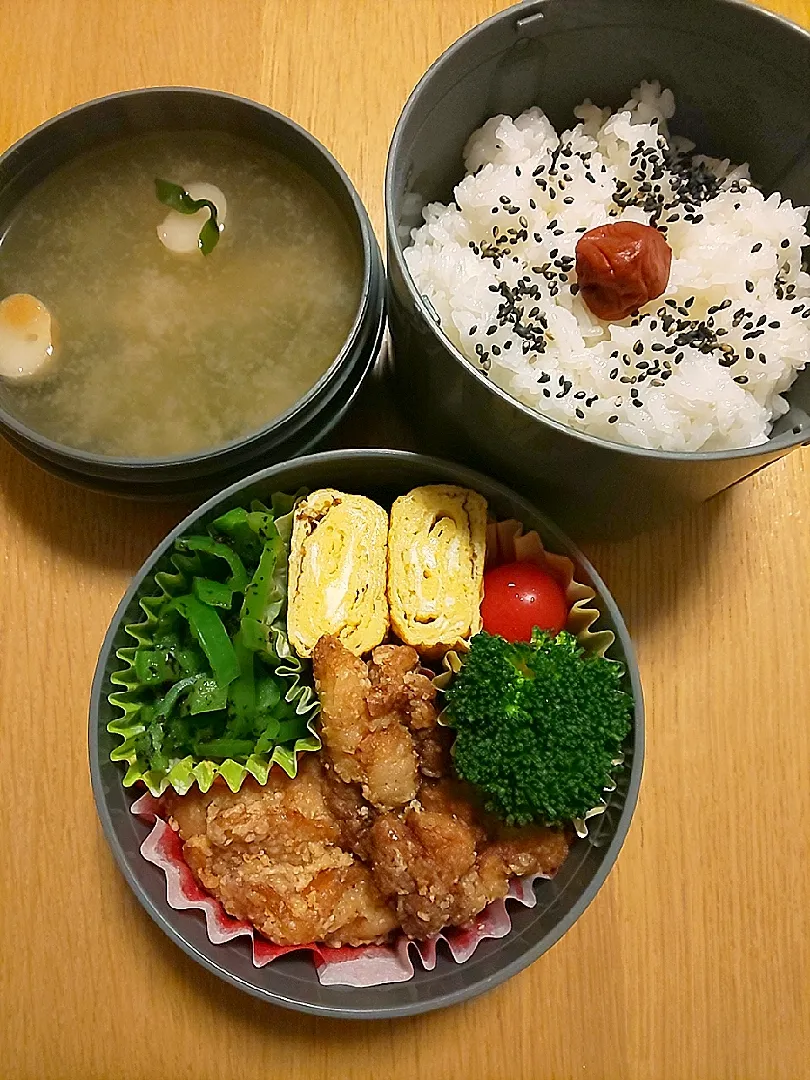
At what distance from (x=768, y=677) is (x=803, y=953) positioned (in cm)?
57

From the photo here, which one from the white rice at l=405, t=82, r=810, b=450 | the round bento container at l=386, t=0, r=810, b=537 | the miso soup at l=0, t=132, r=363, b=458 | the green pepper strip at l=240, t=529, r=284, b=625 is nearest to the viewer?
the round bento container at l=386, t=0, r=810, b=537

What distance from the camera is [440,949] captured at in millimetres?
1734

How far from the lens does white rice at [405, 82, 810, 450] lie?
164 centimetres

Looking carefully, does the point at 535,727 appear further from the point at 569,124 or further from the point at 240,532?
the point at 569,124

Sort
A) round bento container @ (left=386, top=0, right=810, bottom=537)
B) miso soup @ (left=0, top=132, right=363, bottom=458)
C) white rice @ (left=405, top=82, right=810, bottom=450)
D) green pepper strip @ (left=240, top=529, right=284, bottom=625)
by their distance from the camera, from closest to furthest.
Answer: round bento container @ (left=386, top=0, right=810, bottom=537) → white rice @ (left=405, top=82, right=810, bottom=450) → green pepper strip @ (left=240, top=529, right=284, bottom=625) → miso soup @ (left=0, top=132, right=363, bottom=458)

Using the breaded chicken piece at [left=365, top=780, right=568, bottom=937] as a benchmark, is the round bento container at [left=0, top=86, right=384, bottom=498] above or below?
above

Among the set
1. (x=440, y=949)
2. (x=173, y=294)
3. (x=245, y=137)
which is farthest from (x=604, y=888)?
(x=245, y=137)

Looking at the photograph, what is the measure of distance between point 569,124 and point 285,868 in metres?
1.61

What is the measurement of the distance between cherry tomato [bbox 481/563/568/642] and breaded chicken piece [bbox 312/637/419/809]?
236 millimetres

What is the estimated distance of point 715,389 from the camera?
1633 mm

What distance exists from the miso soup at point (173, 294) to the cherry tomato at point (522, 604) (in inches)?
23.2

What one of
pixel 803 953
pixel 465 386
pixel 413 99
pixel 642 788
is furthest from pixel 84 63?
pixel 803 953

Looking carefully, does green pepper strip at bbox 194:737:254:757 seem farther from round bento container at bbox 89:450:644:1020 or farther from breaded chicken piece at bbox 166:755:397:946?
round bento container at bbox 89:450:644:1020

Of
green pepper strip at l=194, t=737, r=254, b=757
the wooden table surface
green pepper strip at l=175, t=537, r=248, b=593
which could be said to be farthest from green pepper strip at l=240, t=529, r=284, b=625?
the wooden table surface
